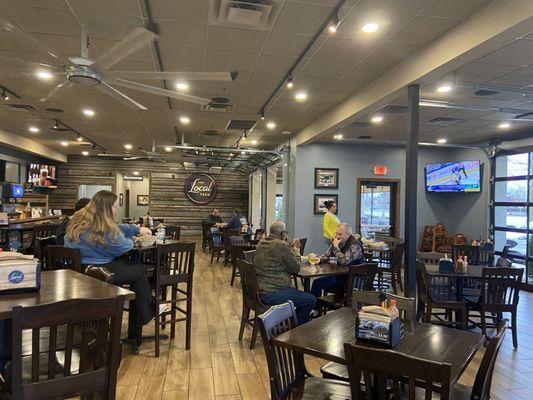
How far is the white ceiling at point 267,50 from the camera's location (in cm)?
336

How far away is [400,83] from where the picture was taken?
4520 millimetres

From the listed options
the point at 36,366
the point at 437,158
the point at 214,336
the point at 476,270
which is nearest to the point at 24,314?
the point at 36,366

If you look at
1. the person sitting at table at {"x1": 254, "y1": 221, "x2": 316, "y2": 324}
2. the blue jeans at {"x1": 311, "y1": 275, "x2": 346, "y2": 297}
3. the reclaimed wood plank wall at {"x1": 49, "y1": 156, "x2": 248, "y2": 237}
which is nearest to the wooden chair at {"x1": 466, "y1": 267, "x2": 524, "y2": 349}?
the blue jeans at {"x1": 311, "y1": 275, "x2": 346, "y2": 297}

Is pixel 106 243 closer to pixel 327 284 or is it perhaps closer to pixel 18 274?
pixel 18 274

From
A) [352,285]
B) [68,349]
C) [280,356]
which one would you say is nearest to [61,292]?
[68,349]

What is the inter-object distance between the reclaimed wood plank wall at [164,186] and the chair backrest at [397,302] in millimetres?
13766

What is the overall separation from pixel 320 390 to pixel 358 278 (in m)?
2.11

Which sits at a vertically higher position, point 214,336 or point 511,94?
point 511,94

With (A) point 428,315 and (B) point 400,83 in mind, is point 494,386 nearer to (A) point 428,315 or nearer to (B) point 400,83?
(A) point 428,315

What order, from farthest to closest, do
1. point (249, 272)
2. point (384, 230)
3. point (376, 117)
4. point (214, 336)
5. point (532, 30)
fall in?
point (384, 230) < point (376, 117) < point (214, 336) < point (249, 272) < point (532, 30)

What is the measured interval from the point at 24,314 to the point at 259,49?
3.49 m

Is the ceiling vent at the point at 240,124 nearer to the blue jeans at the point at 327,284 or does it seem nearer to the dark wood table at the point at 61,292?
the blue jeans at the point at 327,284

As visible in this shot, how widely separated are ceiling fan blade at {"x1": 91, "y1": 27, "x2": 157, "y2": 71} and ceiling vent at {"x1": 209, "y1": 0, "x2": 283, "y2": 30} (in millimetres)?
697

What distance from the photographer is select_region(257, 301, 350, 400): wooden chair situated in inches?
78.5
